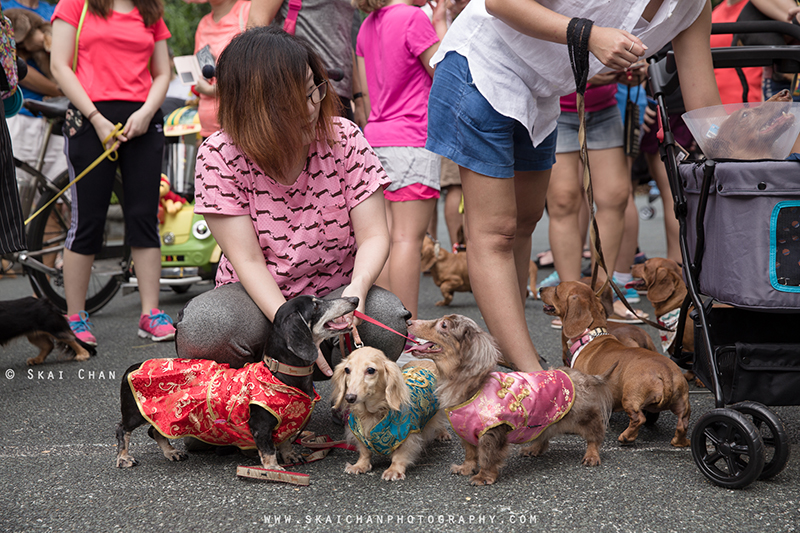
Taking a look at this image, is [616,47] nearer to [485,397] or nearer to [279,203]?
[485,397]

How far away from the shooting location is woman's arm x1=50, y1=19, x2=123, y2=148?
349 cm

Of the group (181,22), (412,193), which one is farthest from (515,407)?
(181,22)

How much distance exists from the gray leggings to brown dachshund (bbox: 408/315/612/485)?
0.90 ft

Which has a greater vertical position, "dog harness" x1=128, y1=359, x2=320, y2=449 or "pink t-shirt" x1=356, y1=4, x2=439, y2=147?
"pink t-shirt" x1=356, y1=4, x2=439, y2=147

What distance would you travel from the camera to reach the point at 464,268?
4.79 m

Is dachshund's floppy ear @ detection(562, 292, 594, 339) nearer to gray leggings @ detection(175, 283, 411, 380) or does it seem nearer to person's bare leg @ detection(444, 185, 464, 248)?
gray leggings @ detection(175, 283, 411, 380)

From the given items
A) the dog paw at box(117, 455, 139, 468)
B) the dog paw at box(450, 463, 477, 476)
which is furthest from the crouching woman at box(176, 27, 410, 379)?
the dog paw at box(450, 463, 477, 476)

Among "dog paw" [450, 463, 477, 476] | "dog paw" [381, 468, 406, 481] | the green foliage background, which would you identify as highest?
the green foliage background

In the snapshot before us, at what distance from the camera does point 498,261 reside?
2340mm

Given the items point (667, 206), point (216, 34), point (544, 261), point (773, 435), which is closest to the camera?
point (773, 435)

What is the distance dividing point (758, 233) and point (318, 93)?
4.61 ft

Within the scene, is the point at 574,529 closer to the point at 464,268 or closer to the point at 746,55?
the point at 746,55

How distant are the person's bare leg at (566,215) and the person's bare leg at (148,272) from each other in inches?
89.1

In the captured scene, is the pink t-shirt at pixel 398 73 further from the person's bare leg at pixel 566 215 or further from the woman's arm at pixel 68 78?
the woman's arm at pixel 68 78
